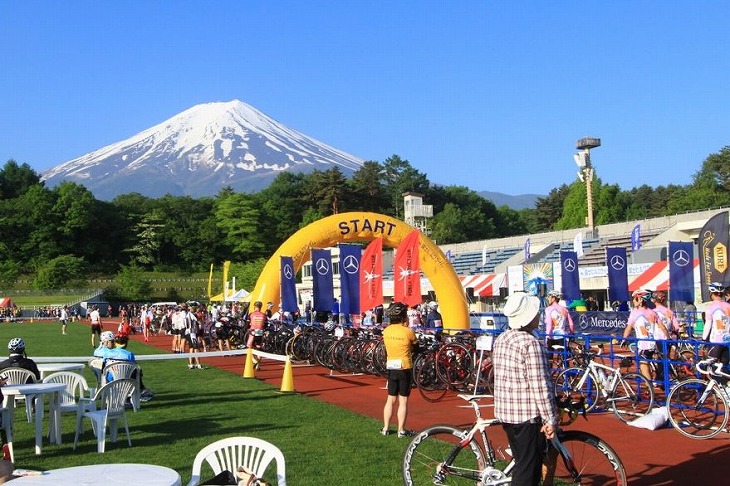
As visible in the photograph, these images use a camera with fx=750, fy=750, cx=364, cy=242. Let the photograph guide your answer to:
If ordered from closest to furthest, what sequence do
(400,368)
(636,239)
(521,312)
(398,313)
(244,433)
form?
1. (521,312)
2. (400,368)
3. (398,313)
4. (244,433)
5. (636,239)

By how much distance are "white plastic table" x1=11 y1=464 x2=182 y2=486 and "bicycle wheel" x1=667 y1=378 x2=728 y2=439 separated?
709 centimetres

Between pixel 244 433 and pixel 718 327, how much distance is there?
6734 mm

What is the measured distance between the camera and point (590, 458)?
18.8 feet

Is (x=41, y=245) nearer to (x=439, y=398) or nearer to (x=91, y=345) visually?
(x=91, y=345)

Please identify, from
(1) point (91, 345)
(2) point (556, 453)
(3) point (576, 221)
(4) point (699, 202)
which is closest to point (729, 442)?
(2) point (556, 453)

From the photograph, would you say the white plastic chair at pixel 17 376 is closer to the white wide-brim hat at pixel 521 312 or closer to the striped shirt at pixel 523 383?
the striped shirt at pixel 523 383

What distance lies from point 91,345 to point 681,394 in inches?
1013

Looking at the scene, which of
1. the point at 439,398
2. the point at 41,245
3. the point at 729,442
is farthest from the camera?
the point at 41,245

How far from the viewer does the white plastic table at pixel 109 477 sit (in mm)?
4617

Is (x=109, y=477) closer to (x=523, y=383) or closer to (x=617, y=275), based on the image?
(x=523, y=383)

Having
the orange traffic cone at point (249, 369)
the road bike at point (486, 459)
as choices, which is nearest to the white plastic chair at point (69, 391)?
the road bike at point (486, 459)

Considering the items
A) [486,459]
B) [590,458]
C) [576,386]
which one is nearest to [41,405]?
[486,459]

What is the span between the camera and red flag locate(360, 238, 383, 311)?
18.7m

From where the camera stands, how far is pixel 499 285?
127 ft
